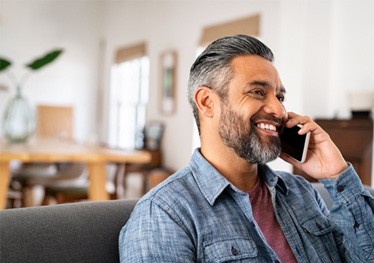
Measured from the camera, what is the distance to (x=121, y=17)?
25.4 feet

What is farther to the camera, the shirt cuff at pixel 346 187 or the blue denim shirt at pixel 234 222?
the shirt cuff at pixel 346 187

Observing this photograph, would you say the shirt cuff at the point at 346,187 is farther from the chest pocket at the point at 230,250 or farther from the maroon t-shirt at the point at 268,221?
the chest pocket at the point at 230,250

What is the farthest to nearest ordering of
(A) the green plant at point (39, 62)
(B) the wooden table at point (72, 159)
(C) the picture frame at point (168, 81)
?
(C) the picture frame at point (168, 81) → (A) the green plant at point (39, 62) → (B) the wooden table at point (72, 159)

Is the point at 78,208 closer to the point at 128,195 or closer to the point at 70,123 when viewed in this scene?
the point at 128,195

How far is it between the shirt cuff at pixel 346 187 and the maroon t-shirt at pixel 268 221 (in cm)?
18

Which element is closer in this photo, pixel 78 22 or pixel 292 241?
pixel 292 241

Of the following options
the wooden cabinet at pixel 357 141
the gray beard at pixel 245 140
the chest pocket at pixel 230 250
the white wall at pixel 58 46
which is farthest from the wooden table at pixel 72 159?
the white wall at pixel 58 46

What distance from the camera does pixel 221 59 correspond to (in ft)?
3.86

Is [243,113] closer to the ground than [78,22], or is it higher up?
closer to the ground

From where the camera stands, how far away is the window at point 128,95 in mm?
7023

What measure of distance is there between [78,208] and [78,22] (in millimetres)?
7597

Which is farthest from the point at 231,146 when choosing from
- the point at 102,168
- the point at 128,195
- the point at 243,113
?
the point at 128,195

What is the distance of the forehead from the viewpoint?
116 centimetres

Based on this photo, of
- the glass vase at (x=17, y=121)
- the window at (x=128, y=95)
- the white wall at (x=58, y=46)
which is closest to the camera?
the glass vase at (x=17, y=121)
